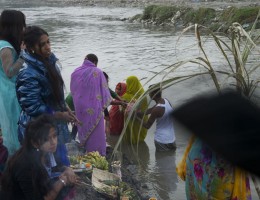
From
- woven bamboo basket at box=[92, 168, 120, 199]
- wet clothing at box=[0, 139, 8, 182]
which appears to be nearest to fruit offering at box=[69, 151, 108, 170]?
woven bamboo basket at box=[92, 168, 120, 199]

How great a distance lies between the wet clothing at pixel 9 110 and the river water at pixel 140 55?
1140 mm

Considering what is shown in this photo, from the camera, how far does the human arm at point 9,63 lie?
3.63 metres

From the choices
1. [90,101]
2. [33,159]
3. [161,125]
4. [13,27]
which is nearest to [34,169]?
[33,159]

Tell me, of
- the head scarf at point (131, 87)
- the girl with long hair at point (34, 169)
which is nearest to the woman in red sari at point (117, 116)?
the head scarf at point (131, 87)

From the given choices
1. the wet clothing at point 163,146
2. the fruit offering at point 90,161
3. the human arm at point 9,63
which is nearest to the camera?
the human arm at point 9,63

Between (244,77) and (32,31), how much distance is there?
1645mm

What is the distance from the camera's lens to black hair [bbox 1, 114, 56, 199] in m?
3.05

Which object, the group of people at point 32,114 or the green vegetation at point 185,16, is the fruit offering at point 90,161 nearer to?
the group of people at point 32,114

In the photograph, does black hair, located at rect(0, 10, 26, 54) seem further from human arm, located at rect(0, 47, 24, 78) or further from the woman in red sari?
the woman in red sari

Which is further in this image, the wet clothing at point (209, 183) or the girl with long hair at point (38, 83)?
the girl with long hair at point (38, 83)

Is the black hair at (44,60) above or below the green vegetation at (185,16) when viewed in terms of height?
above

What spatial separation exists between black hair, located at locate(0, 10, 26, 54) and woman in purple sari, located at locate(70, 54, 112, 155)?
1638mm

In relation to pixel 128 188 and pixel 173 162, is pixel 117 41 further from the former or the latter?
pixel 128 188

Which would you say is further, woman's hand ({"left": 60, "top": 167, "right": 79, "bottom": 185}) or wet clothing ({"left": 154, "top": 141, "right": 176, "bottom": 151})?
wet clothing ({"left": 154, "top": 141, "right": 176, "bottom": 151})
